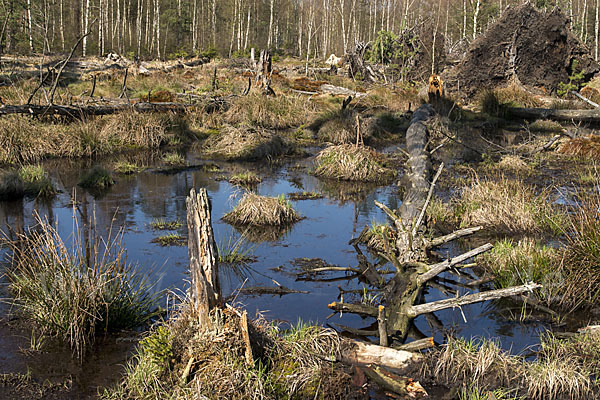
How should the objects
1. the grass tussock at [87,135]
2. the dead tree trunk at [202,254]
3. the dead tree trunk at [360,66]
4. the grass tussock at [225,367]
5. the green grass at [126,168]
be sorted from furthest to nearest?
the dead tree trunk at [360,66], the grass tussock at [87,135], the green grass at [126,168], the dead tree trunk at [202,254], the grass tussock at [225,367]

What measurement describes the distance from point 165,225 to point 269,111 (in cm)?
1157

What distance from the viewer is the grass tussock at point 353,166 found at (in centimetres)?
1334

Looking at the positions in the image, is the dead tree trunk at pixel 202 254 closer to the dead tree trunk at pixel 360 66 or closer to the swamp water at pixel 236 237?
the swamp water at pixel 236 237

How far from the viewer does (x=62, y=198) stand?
10805 millimetres

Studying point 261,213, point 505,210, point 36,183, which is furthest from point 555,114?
point 36,183

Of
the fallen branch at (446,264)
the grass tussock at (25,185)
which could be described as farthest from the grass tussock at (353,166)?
the fallen branch at (446,264)

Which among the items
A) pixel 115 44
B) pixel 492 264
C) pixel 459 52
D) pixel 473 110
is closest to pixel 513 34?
pixel 473 110

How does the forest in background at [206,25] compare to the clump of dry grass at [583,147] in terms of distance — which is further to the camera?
the forest in background at [206,25]

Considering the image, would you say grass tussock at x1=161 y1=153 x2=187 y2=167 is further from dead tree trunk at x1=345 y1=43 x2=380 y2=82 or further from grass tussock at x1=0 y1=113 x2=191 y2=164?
dead tree trunk at x1=345 y1=43 x2=380 y2=82

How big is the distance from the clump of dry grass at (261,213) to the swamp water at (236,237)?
22 cm

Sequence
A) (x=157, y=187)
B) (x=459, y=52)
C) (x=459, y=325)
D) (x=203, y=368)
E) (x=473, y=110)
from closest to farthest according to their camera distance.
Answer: (x=203, y=368), (x=459, y=325), (x=157, y=187), (x=473, y=110), (x=459, y=52)

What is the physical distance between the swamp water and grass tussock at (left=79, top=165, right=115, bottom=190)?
0.20 metres

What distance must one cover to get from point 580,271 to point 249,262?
13.3ft

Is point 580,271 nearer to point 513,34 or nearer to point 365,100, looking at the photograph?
point 365,100
